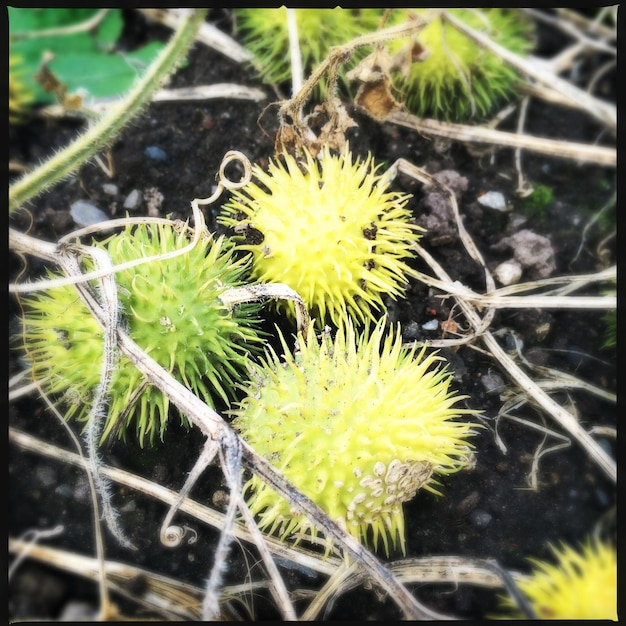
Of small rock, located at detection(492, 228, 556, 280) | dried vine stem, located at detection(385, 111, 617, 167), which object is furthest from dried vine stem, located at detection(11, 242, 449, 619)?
dried vine stem, located at detection(385, 111, 617, 167)

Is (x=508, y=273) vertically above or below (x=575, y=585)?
above

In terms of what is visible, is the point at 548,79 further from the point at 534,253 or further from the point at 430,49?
the point at 534,253

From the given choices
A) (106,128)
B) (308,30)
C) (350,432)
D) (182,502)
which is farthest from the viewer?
(308,30)

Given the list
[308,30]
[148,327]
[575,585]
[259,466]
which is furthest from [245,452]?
[308,30]

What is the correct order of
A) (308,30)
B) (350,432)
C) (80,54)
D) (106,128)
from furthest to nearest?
(80,54)
(308,30)
(106,128)
(350,432)

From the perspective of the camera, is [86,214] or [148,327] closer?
[148,327]

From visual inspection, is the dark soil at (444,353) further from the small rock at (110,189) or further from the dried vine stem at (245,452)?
the dried vine stem at (245,452)

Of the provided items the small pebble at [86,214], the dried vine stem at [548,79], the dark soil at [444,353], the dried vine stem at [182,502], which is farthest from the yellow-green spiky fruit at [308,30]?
the dried vine stem at [182,502]

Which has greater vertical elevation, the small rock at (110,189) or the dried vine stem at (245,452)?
the small rock at (110,189)
